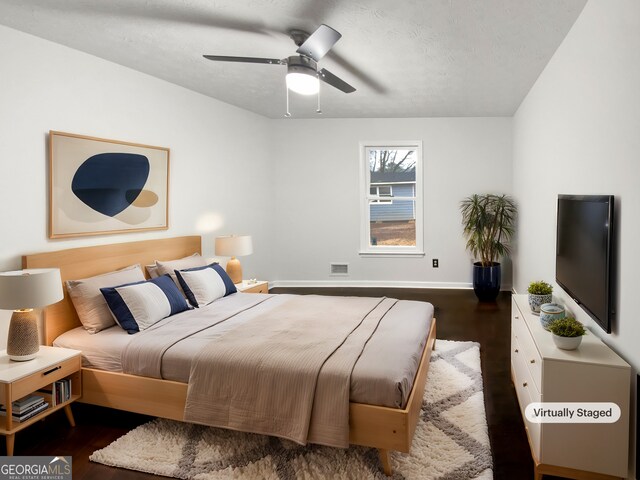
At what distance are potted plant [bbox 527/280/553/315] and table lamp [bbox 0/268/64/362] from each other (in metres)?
2.97

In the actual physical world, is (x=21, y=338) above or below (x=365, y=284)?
above

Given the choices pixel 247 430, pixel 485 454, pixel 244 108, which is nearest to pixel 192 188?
pixel 244 108

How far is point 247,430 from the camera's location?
7.79 feet

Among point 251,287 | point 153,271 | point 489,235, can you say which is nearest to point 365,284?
point 489,235

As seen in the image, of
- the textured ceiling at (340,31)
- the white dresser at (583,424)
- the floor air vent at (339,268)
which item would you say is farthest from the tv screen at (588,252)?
the floor air vent at (339,268)

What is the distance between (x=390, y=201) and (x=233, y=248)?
2.91 meters

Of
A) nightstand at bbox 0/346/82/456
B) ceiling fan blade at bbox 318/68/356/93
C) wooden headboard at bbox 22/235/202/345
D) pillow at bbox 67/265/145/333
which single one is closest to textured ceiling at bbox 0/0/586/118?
ceiling fan blade at bbox 318/68/356/93

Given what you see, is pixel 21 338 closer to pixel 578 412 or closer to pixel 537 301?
pixel 578 412

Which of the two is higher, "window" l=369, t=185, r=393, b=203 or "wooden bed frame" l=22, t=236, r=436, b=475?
"window" l=369, t=185, r=393, b=203

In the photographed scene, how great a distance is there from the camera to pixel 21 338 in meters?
2.57

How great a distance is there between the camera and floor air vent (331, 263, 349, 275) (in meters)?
6.68

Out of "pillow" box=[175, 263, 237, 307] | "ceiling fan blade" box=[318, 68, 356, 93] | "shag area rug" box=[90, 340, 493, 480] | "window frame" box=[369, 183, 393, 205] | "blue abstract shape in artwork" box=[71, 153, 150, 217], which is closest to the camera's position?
"shag area rug" box=[90, 340, 493, 480]

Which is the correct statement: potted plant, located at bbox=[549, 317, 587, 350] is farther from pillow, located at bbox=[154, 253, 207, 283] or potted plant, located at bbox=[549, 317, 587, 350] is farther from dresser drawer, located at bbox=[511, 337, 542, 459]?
pillow, located at bbox=[154, 253, 207, 283]

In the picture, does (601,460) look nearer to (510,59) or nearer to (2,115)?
(510,59)
